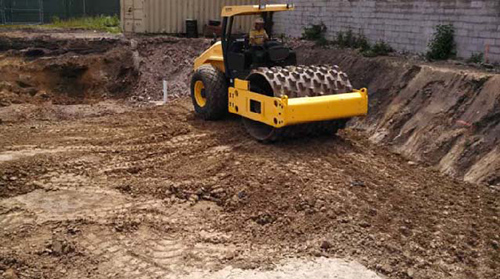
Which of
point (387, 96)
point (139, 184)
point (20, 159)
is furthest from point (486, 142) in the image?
point (20, 159)

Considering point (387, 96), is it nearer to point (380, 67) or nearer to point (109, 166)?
point (380, 67)

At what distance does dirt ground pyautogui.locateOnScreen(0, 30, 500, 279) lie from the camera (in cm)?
555

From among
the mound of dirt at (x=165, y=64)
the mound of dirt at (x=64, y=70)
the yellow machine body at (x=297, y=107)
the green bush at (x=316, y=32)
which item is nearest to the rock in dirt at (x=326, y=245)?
the yellow machine body at (x=297, y=107)

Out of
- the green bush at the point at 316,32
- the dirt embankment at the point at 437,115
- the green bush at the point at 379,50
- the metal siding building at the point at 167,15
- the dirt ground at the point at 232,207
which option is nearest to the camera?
the dirt ground at the point at 232,207

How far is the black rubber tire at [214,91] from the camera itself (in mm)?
9844

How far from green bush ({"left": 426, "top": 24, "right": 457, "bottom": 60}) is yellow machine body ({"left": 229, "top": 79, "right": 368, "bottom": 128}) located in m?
3.08

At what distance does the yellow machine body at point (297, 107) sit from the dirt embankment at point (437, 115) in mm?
1128

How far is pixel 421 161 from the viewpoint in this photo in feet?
27.5

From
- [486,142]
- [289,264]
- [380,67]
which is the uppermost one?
[380,67]

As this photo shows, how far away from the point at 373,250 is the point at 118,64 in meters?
9.85

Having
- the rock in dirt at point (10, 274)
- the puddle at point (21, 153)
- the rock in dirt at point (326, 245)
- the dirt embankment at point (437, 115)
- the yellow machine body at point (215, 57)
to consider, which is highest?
the yellow machine body at point (215, 57)

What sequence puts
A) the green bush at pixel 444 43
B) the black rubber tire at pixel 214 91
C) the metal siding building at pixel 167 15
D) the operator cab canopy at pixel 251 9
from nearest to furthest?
the operator cab canopy at pixel 251 9, the black rubber tire at pixel 214 91, the green bush at pixel 444 43, the metal siding building at pixel 167 15

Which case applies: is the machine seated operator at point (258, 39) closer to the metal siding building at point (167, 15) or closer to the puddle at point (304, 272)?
the puddle at point (304, 272)

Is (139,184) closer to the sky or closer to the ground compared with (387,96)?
closer to the ground
